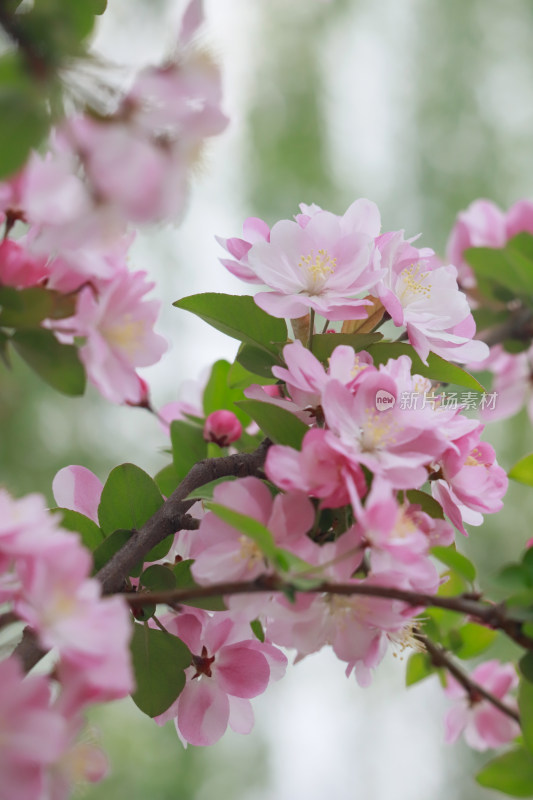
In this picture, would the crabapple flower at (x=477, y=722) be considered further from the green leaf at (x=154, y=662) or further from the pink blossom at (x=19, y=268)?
the pink blossom at (x=19, y=268)

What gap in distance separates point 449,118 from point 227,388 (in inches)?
169

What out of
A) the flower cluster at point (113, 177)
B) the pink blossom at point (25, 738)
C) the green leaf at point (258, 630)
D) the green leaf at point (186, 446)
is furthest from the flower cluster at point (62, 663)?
the green leaf at point (186, 446)

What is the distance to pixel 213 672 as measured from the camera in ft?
1.77

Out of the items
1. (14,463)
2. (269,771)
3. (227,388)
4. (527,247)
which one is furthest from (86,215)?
(269,771)

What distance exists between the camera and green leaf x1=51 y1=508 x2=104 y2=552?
0.54 meters

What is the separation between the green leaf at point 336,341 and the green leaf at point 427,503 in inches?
4.0

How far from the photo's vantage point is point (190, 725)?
54 cm

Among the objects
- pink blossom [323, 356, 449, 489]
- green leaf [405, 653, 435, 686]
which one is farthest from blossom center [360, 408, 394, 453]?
green leaf [405, 653, 435, 686]

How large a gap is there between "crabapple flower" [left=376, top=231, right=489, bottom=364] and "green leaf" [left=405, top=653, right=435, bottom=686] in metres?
0.32

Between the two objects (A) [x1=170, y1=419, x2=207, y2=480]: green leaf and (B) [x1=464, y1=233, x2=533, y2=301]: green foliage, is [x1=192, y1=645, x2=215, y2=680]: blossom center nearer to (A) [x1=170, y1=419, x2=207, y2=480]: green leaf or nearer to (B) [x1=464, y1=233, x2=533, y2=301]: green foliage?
(A) [x1=170, y1=419, x2=207, y2=480]: green leaf

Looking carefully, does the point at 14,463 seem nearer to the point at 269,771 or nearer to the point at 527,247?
the point at 269,771

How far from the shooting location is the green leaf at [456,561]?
442 mm

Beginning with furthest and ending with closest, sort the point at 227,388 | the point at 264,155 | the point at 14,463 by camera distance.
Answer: the point at 264,155, the point at 14,463, the point at 227,388

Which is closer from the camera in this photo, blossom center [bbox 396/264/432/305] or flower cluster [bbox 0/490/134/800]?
flower cluster [bbox 0/490/134/800]
